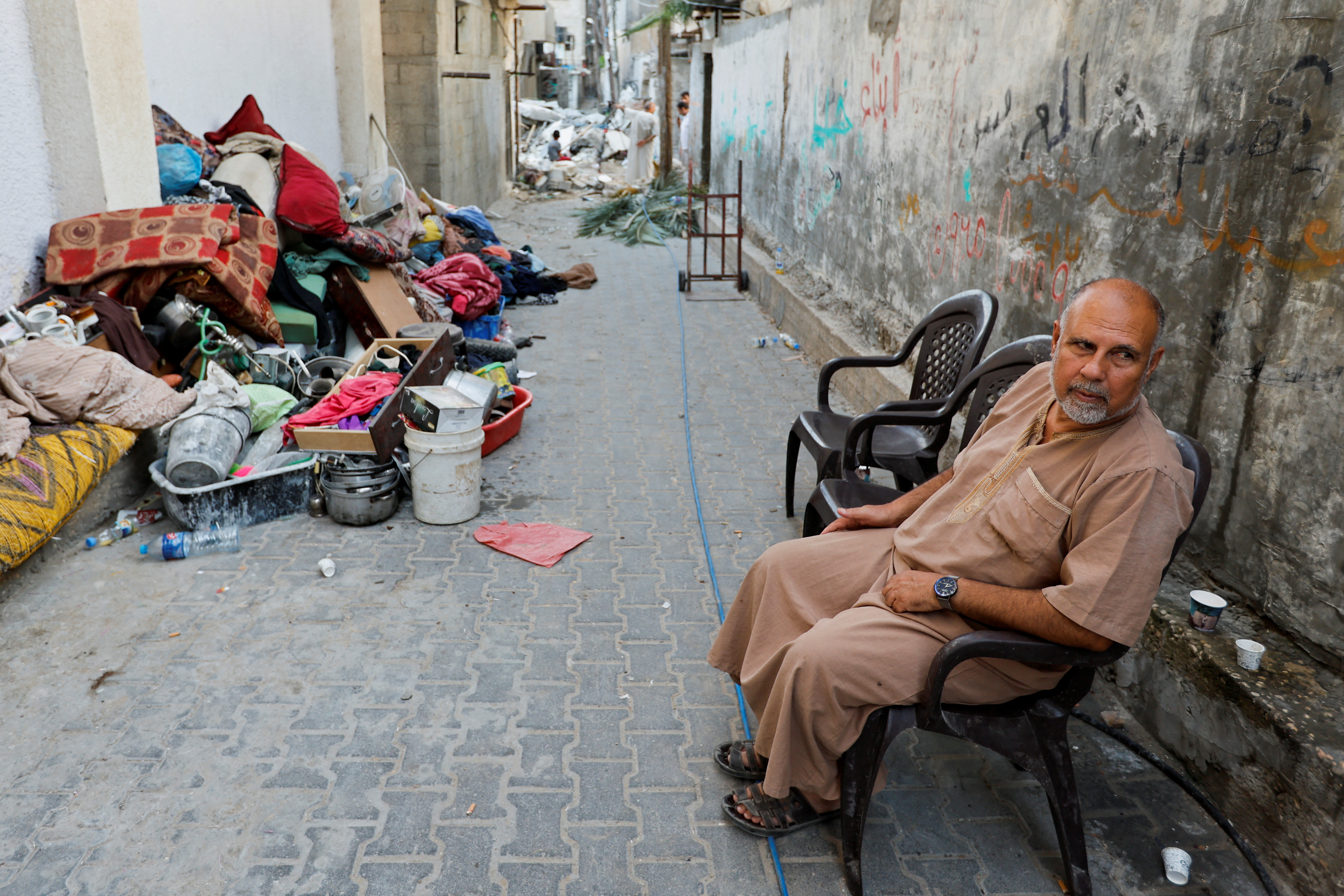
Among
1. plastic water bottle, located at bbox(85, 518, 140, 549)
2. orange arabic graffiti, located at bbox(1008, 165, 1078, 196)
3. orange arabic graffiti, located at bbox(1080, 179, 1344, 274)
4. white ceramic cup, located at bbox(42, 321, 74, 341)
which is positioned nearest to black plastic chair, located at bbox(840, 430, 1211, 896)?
orange arabic graffiti, located at bbox(1080, 179, 1344, 274)

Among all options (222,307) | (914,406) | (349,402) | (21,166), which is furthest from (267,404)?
(914,406)

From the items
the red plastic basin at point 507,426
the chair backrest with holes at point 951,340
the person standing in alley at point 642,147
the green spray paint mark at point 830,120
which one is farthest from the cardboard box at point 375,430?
the person standing in alley at point 642,147

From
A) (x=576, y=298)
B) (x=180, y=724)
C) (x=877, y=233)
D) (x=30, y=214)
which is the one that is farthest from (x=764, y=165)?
(x=180, y=724)

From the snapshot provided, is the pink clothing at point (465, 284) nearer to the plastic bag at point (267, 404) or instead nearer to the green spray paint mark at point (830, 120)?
the plastic bag at point (267, 404)

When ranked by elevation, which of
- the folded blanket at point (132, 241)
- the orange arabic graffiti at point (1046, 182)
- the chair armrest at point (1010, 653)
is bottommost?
the chair armrest at point (1010, 653)

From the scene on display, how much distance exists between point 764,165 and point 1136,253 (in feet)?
26.8

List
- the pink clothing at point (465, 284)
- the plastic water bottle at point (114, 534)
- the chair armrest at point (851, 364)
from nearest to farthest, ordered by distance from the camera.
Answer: the plastic water bottle at point (114, 534)
the chair armrest at point (851, 364)
the pink clothing at point (465, 284)

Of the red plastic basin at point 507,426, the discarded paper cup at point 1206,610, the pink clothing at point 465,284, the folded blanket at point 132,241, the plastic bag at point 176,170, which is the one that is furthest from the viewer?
the pink clothing at point 465,284

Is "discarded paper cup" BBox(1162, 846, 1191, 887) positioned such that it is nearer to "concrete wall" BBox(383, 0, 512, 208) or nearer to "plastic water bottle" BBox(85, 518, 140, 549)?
"plastic water bottle" BBox(85, 518, 140, 549)

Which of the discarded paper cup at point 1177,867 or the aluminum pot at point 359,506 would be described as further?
the aluminum pot at point 359,506

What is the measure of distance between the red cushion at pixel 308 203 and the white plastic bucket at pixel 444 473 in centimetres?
328

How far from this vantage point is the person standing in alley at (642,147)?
20438mm

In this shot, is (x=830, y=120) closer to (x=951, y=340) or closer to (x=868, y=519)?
(x=951, y=340)

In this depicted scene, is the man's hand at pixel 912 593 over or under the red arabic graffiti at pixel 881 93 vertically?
under
